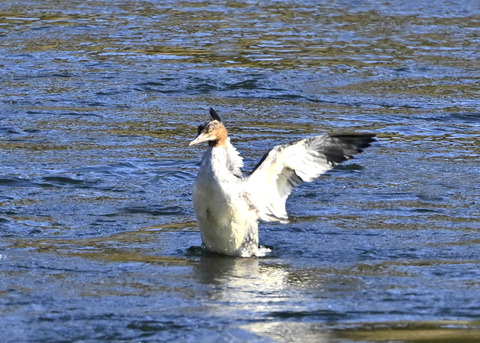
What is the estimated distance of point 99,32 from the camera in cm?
1828

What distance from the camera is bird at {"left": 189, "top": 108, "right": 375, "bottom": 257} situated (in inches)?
333

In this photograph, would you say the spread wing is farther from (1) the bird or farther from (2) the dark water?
(2) the dark water

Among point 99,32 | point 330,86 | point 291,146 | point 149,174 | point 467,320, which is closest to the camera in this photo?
point 467,320

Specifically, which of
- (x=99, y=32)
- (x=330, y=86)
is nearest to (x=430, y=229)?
(x=330, y=86)

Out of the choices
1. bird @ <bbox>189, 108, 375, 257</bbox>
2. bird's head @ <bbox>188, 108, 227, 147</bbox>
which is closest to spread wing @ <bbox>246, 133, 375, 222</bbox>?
bird @ <bbox>189, 108, 375, 257</bbox>

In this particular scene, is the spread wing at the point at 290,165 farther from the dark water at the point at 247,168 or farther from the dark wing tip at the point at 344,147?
the dark water at the point at 247,168

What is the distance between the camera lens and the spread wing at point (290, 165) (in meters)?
8.80

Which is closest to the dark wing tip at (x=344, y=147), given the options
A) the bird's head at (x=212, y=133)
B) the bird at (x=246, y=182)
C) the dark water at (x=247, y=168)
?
the bird at (x=246, y=182)

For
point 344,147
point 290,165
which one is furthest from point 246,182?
point 344,147

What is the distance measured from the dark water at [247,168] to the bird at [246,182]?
23 cm

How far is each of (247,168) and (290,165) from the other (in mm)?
2555

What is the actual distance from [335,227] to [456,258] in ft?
4.48

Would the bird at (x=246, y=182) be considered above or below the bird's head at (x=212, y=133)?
below

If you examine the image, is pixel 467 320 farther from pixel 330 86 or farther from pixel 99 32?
pixel 99 32
